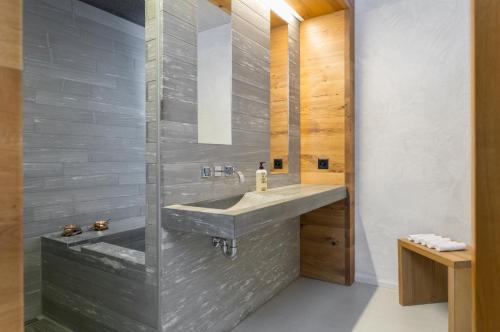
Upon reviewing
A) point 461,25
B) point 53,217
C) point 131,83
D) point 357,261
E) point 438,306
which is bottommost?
point 438,306

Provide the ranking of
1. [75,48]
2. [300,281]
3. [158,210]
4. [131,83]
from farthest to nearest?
1. [131,83]
2. [300,281]
3. [75,48]
4. [158,210]

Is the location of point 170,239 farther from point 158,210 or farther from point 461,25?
point 461,25

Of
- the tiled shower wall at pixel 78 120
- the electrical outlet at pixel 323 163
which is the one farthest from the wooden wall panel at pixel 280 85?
the tiled shower wall at pixel 78 120

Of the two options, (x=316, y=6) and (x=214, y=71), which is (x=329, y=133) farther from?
(x=214, y=71)

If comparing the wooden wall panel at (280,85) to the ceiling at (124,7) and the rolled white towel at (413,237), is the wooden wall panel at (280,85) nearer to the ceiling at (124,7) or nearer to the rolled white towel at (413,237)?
the rolled white towel at (413,237)

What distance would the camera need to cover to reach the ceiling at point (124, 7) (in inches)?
105

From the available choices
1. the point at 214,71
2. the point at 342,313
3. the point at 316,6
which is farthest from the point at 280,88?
the point at 342,313

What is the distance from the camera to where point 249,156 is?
2.23 m

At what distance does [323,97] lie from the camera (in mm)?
2832

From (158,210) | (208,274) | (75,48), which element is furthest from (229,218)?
(75,48)

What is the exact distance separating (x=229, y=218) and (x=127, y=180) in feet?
6.40

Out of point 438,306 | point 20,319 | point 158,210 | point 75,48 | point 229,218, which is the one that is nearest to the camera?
point 20,319

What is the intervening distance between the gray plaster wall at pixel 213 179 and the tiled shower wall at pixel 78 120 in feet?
4.44

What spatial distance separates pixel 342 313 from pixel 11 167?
2.27 metres
